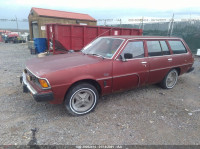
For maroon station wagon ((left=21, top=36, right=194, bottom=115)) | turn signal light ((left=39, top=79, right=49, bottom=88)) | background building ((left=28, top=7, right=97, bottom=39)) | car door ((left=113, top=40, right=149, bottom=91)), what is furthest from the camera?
background building ((left=28, top=7, right=97, bottom=39))

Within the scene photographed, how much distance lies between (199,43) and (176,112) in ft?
32.4

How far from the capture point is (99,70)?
3.21m

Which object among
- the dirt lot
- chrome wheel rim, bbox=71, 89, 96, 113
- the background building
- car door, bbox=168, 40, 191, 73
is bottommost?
the dirt lot

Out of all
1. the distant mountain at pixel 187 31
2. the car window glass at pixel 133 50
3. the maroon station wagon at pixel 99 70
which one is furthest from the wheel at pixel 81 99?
the distant mountain at pixel 187 31

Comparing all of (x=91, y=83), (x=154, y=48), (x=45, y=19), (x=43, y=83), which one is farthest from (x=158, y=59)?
(x=45, y=19)

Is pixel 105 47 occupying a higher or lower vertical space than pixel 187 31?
lower

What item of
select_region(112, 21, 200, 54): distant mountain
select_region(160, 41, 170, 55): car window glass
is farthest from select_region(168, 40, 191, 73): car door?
select_region(112, 21, 200, 54): distant mountain

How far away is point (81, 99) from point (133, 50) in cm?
177

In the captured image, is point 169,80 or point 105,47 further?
point 169,80

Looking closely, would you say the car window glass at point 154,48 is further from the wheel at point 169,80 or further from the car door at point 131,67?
the wheel at point 169,80

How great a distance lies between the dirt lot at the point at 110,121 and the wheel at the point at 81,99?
0.51 feet

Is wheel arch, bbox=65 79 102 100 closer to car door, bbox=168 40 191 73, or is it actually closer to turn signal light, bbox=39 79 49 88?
turn signal light, bbox=39 79 49 88

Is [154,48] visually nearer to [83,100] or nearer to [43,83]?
[83,100]

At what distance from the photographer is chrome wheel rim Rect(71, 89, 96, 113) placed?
3188 mm
